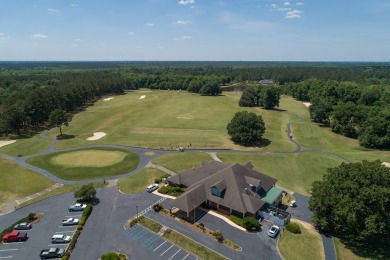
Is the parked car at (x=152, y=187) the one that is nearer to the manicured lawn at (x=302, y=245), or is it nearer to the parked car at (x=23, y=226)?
the parked car at (x=23, y=226)

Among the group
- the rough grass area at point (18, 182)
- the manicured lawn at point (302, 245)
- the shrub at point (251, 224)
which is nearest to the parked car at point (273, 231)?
the manicured lawn at point (302, 245)

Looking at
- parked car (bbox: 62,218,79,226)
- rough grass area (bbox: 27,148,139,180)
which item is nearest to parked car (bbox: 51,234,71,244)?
parked car (bbox: 62,218,79,226)

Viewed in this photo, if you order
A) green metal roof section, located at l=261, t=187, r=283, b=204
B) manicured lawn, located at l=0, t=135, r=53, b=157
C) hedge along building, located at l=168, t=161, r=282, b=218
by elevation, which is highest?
hedge along building, located at l=168, t=161, r=282, b=218

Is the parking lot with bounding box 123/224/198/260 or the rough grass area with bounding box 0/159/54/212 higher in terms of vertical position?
the rough grass area with bounding box 0/159/54/212

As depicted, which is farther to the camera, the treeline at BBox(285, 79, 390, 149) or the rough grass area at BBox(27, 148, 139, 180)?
the treeline at BBox(285, 79, 390, 149)

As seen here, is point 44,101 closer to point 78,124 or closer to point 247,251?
point 78,124

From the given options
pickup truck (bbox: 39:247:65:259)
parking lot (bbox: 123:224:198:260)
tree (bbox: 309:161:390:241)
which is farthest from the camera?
tree (bbox: 309:161:390:241)

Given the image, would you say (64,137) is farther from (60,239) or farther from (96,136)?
(60,239)

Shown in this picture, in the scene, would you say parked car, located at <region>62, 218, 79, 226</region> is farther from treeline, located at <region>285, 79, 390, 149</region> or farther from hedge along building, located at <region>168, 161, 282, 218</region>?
treeline, located at <region>285, 79, 390, 149</region>
